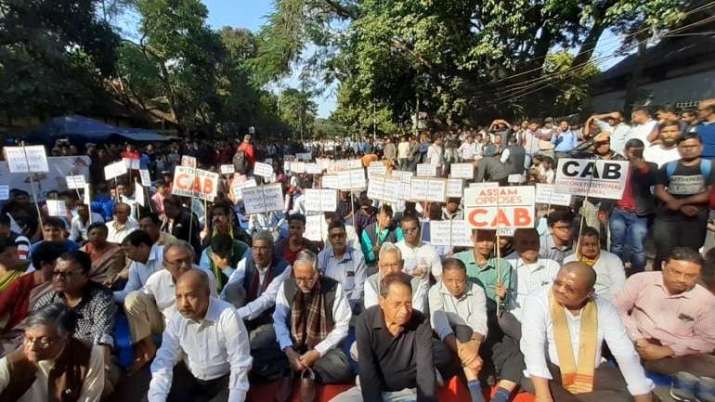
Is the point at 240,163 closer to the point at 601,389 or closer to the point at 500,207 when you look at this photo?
the point at 500,207

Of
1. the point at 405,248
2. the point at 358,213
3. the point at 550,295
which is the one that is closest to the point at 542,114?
the point at 358,213

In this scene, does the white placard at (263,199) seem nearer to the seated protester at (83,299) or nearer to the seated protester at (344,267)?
the seated protester at (344,267)

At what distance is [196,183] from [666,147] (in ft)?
18.4

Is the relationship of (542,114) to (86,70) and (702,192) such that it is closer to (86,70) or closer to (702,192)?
(702,192)

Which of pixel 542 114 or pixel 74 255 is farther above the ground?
pixel 542 114

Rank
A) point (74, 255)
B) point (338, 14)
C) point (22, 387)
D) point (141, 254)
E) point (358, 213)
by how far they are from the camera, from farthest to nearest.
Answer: point (338, 14), point (358, 213), point (141, 254), point (74, 255), point (22, 387)

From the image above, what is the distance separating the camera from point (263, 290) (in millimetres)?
4422

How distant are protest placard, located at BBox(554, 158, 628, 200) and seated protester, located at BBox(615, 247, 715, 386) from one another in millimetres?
1489

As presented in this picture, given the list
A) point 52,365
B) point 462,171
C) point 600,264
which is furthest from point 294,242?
point 462,171

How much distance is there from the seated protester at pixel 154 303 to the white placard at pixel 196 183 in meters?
2.32

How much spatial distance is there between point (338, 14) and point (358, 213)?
15.8 m

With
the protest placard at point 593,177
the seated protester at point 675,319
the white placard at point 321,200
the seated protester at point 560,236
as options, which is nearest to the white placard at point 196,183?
the white placard at point 321,200

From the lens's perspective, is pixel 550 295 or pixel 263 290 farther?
pixel 263 290

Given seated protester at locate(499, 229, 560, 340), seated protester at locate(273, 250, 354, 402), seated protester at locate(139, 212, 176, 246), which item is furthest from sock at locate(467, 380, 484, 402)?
seated protester at locate(139, 212, 176, 246)
